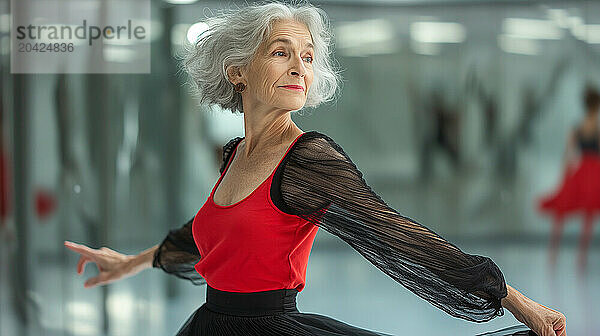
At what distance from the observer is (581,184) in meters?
3.58

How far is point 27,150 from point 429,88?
2.05 metres

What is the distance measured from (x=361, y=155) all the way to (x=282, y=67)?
2280 mm

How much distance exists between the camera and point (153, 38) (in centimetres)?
329

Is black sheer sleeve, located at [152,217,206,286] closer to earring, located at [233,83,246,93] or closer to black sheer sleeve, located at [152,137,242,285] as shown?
black sheer sleeve, located at [152,137,242,285]

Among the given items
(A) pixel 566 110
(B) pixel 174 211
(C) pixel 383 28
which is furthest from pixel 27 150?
(A) pixel 566 110

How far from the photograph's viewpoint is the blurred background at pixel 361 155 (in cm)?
328

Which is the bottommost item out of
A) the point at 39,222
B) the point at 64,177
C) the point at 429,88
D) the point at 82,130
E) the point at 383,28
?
the point at 39,222

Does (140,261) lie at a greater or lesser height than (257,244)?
lesser

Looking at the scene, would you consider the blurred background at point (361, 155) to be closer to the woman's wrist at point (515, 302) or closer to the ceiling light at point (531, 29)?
the ceiling light at point (531, 29)

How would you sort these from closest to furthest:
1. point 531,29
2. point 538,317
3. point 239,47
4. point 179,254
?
point 538,317 → point 239,47 → point 179,254 → point 531,29

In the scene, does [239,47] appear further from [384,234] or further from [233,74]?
[384,234]

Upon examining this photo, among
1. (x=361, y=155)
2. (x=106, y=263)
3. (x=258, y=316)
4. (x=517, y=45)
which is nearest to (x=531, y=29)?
(x=517, y=45)

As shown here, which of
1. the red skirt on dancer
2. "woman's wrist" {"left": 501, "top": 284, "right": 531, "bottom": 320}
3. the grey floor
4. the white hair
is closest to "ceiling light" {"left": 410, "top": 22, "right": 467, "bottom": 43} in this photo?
the grey floor

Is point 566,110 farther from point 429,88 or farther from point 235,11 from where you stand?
point 235,11
